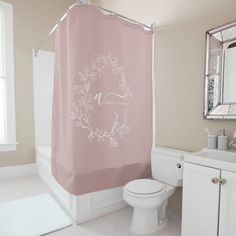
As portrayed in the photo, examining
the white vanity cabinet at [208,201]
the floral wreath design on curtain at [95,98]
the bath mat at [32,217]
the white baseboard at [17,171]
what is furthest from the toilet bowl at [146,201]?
the white baseboard at [17,171]

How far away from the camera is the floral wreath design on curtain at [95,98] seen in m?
1.78

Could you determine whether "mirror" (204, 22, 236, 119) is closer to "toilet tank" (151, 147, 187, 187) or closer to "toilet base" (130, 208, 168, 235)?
"toilet tank" (151, 147, 187, 187)

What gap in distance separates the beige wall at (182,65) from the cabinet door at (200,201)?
0.48 meters

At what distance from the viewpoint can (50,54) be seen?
11.2 ft

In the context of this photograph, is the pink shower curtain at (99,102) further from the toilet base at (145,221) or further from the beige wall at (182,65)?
the toilet base at (145,221)

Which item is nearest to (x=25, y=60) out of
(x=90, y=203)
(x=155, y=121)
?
(x=155, y=121)

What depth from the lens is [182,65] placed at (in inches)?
78.6

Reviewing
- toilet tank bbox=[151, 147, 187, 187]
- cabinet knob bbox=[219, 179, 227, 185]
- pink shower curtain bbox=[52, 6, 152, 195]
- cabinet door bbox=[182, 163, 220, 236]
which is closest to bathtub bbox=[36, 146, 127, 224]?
pink shower curtain bbox=[52, 6, 152, 195]

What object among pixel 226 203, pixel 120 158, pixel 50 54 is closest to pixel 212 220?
pixel 226 203

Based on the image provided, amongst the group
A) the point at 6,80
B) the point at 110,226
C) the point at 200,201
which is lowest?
the point at 110,226

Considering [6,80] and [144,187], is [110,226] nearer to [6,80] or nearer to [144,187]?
[144,187]

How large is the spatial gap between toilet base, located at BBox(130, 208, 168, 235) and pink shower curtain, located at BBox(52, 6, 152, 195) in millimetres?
396

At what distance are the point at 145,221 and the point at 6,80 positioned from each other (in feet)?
9.27

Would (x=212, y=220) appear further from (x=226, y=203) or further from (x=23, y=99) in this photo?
(x=23, y=99)
